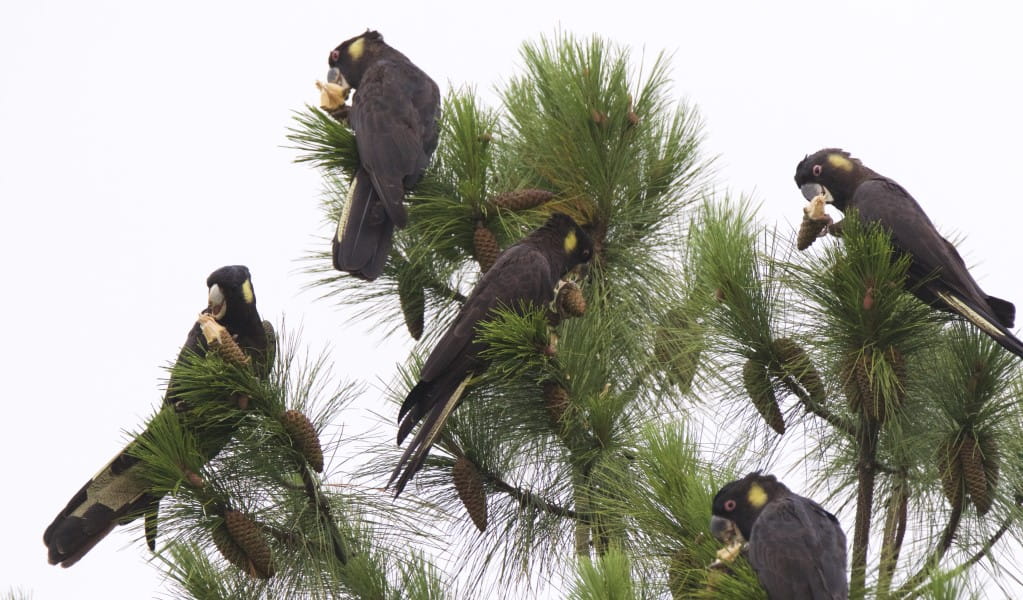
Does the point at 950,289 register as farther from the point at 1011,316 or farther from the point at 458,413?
the point at 458,413

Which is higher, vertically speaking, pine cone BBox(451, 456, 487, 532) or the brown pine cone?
the brown pine cone

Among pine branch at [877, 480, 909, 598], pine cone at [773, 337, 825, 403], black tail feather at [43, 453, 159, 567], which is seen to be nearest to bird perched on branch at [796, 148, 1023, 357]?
pine cone at [773, 337, 825, 403]

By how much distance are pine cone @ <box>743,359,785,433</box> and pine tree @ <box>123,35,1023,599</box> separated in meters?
0.01

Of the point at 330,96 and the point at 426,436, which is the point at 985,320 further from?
the point at 330,96

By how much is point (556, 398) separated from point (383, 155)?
123 centimetres

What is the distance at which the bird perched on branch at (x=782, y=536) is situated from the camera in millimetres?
3270

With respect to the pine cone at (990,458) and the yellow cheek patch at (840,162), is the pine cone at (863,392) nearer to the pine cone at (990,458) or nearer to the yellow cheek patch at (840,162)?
the pine cone at (990,458)

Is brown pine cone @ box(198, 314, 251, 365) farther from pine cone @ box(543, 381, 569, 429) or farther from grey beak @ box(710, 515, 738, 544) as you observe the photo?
grey beak @ box(710, 515, 738, 544)

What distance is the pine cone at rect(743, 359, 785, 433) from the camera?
391 centimetres

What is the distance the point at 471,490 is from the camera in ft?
13.9

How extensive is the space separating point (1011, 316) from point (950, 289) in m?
0.19

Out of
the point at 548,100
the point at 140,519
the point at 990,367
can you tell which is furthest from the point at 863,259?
the point at 140,519

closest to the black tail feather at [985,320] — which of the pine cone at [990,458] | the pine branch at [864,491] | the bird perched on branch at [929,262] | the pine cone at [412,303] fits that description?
the bird perched on branch at [929,262]

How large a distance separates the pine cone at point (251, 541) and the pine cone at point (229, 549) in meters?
0.01
